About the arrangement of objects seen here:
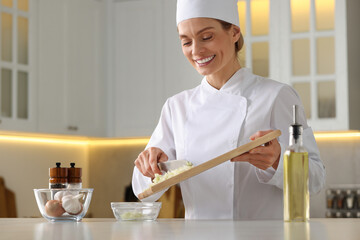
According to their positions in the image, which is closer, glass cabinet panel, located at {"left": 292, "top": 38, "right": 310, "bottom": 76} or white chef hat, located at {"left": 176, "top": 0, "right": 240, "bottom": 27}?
white chef hat, located at {"left": 176, "top": 0, "right": 240, "bottom": 27}

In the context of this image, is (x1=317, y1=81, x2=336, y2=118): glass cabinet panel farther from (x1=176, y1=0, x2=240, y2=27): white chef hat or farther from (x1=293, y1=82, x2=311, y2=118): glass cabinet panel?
(x1=176, y1=0, x2=240, y2=27): white chef hat

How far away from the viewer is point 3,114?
3.52 meters

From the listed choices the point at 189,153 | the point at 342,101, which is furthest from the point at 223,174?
the point at 342,101

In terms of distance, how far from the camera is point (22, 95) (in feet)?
12.0

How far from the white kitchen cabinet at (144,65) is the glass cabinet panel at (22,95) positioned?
2.25ft

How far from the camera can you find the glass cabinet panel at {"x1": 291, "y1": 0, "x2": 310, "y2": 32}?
12.2 feet

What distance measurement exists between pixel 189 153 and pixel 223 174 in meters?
0.15

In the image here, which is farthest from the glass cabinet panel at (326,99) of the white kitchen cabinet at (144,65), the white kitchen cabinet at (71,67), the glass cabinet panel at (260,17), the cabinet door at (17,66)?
the cabinet door at (17,66)

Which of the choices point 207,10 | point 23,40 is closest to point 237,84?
point 207,10

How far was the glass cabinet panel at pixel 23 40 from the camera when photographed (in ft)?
12.0

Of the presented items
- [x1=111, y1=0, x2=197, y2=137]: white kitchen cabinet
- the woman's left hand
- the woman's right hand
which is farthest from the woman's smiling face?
[x1=111, y1=0, x2=197, y2=137]: white kitchen cabinet

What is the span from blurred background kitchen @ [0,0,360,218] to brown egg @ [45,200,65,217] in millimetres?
2139

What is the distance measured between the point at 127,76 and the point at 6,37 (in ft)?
2.85

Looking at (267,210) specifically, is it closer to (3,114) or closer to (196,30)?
(196,30)
